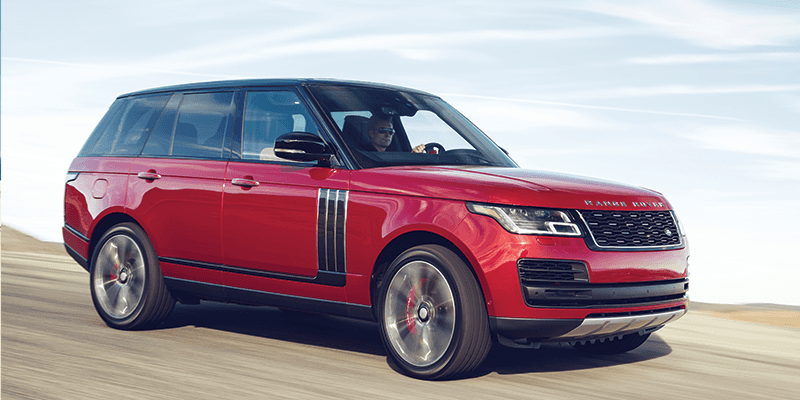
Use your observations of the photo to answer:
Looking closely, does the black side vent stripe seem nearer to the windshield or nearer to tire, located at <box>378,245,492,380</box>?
the windshield

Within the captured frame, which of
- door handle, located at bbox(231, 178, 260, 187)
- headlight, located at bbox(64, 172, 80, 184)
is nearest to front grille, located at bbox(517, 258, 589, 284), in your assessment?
door handle, located at bbox(231, 178, 260, 187)

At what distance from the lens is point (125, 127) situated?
27.0 feet

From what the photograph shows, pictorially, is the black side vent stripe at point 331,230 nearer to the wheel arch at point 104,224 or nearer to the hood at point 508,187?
the hood at point 508,187

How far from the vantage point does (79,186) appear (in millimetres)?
8367

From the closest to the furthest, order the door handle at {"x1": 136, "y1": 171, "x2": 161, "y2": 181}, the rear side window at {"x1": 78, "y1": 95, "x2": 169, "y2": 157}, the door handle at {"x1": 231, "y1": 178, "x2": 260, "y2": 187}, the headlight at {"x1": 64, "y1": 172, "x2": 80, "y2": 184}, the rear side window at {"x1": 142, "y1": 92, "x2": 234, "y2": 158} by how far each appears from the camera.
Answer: the door handle at {"x1": 231, "y1": 178, "x2": 260, "y2": 187}, the rear side window at {"x1": 142, "y1": 92, "x2": 234, "y2": 158}, the door handle at {"x1": 136, "y1": 171, "x2": 161, "y2": 181}, the rear side window at {"x1": 78, "y1": 95, "x2": 169, "y2": 157}, the headlight at {"x1": 64, "y1": 172, "x2": 80, "y2": 184}

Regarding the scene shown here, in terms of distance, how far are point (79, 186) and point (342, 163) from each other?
3236 mm

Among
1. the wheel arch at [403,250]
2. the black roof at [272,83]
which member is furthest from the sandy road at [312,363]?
the black roof at [272,83]

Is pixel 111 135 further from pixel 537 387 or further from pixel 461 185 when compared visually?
pixel 537 387

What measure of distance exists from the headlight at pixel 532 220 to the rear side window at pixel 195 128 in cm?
255

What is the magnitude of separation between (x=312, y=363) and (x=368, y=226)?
3.41ft

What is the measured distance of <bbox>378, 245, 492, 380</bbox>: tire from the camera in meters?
5.51

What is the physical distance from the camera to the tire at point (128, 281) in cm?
757

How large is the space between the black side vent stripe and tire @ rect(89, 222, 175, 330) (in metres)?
1.93

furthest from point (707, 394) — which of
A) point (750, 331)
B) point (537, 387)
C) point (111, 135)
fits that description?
point (111, 135)
